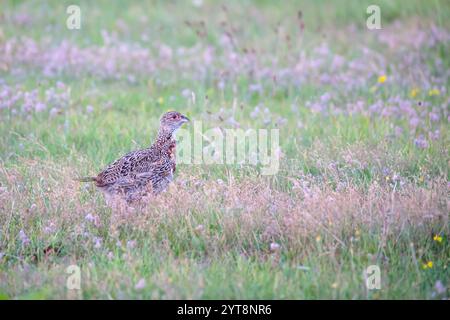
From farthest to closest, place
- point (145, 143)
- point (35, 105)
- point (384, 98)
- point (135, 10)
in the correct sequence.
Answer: point (135, 10) → point (384, 98) → point (35, 105) → point (145, 143)

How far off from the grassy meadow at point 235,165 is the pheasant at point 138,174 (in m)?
0.22

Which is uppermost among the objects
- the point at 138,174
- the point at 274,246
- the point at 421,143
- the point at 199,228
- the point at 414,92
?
the point at 414,92

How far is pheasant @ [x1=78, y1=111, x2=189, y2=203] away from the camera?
7145mm

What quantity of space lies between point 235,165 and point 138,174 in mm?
1409

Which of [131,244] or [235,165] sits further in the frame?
[235,165]

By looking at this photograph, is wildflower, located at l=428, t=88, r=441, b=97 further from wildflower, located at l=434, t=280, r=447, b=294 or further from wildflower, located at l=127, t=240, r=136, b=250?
wildflower, located at l=127, t=240, r=136, b=250

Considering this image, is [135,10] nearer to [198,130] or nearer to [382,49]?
[382,49]

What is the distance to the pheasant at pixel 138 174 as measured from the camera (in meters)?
7.14

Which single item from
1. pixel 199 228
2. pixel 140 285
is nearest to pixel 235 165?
pixel 199 228

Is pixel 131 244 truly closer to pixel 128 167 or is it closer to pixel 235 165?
pixel 128 167

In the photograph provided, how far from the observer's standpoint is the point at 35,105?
32.7 feet

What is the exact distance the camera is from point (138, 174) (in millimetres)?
7262
